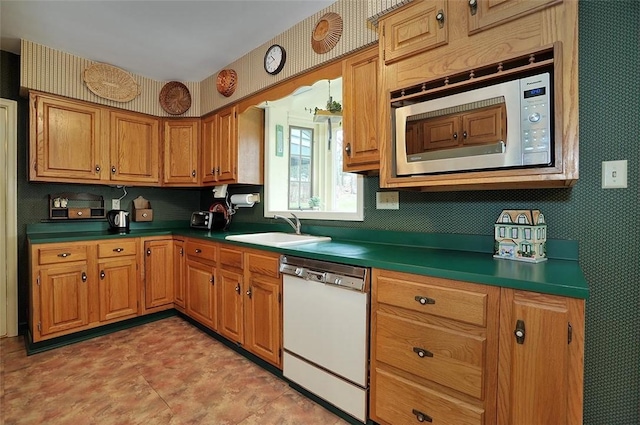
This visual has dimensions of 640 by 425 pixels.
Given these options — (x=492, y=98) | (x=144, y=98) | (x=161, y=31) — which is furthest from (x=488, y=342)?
(x=144, y=98)

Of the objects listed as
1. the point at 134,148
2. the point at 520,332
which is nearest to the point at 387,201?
the point at 520,332

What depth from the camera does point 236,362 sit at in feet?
7.45

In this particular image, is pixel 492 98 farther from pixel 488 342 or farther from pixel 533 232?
pixel 488 342

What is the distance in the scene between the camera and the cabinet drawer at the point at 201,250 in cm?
259

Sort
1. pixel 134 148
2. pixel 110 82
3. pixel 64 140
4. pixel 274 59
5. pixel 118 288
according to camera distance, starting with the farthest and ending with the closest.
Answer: pixel 134 148 → pixel 110 82 → pixel 118 288 → pixel 64 140 → pixel 274 59

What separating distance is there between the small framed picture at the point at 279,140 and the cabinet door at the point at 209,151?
0.63 metres

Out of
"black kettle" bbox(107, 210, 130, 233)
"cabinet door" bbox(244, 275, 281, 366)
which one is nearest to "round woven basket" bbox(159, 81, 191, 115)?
"black kettle" bbox(107, 210, 130, 233)

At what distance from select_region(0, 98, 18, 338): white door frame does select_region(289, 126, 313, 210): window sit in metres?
2.43

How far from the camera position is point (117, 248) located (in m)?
2.80

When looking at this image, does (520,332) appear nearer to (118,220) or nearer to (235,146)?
(235,146)

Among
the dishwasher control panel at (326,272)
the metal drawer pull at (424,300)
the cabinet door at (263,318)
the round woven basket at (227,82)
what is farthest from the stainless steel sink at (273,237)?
the round woven basket at (227,82)

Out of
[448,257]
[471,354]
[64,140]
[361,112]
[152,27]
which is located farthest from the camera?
[64,140]

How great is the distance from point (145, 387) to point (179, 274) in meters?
1.28

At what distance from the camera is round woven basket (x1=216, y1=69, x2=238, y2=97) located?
9.36 ft
